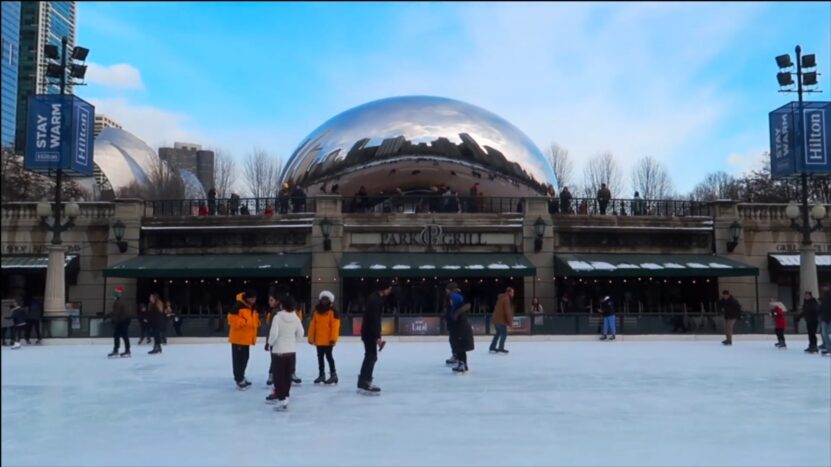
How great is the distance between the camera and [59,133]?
7875mm

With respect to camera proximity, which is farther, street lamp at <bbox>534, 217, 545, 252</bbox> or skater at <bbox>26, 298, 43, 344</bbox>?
street lamp at <bbox>534, 217, 545, 252</bbox>

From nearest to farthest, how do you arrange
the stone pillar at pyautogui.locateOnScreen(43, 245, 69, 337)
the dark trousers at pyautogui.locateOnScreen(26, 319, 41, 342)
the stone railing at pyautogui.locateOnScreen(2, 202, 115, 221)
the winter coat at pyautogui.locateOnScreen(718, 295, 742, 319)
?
the winter coat at pyautogui.locateOnScreen(718, 295, 742, 319) → the dark trousers at pyautogui.locateOnScreen(26, 319, 41, 342) → the stone pillar at pyautogui.locateOnScreen(43, 245, 69, 337) → the stone railing at pyautogui.locateOnScreen(2, 202, 115, 221)

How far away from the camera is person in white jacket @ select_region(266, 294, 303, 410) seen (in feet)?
25.5

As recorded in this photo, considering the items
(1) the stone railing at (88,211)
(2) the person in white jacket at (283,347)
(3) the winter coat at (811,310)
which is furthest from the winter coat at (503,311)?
(1) the stone railing at (88,211)

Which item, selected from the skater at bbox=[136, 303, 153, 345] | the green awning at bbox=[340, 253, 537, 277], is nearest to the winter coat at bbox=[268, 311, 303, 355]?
the skater at bbox=[136, 303, 153, 345]

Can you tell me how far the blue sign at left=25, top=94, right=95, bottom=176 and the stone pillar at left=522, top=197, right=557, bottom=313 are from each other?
16804 mm

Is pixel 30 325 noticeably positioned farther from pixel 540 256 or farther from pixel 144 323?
pixel 540 256

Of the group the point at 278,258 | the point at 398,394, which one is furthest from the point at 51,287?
the point at 398,394

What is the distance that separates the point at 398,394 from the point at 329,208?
16.5 meters

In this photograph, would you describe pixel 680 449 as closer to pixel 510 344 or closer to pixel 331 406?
pixel 331 406

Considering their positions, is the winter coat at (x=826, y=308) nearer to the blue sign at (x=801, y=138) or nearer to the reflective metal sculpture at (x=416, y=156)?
the blue sign at (x=801, y=138)

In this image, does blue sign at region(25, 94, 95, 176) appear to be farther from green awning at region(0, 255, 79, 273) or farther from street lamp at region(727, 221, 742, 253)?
street lamp at region(727, 221, 742, 253)

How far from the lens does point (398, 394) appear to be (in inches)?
357

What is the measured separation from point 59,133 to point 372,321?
4.36 meters
